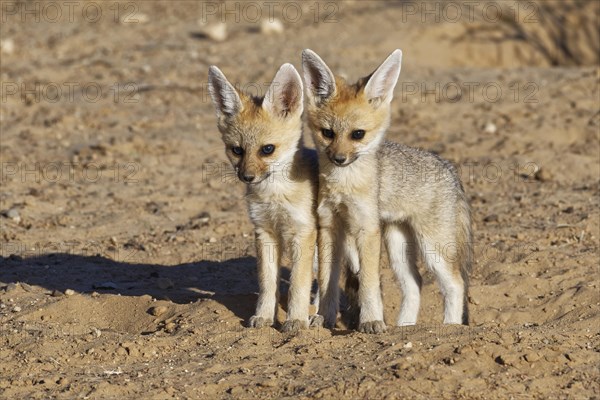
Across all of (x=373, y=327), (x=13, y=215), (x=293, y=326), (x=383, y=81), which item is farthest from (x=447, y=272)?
(x=13, y=215)

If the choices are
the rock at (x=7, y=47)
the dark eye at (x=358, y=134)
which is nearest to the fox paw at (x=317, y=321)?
the dark eye at (x=358, y=134)

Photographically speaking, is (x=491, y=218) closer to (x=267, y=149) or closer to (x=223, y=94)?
(x=267, y=149)

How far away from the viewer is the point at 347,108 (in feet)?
19.5

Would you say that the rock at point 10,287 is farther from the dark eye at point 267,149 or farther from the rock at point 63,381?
the dark eye at point 267,149

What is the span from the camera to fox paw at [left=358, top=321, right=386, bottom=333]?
19.4ft

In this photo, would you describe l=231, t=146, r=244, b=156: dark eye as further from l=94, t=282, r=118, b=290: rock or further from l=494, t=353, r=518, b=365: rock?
l=494, t=353, r=518, b=365: rock

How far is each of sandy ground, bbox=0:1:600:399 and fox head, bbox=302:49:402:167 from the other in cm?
116

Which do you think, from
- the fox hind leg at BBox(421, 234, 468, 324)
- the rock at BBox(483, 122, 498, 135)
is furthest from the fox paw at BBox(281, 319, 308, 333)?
the rock at BBox(483, 122, 498, 135)

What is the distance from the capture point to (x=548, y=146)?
10375mm

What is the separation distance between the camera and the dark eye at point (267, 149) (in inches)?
232

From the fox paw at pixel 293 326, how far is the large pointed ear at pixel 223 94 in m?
1.33

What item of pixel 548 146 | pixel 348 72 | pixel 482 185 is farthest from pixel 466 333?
pixel 348 72

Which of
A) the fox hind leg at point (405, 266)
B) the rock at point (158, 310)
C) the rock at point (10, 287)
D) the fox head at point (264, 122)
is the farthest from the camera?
the rock at point (10, 287)

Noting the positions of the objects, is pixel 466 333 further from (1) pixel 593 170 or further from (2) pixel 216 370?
(1) pixel 593 170
